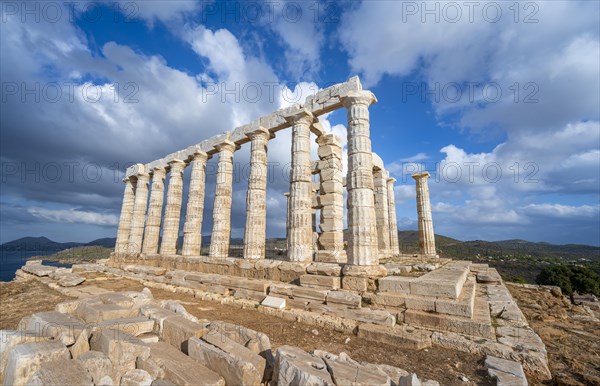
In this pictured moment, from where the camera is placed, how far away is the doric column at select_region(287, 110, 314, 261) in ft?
38.3

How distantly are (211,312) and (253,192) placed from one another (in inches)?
256

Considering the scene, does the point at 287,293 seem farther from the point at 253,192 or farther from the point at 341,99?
the point at 341,99

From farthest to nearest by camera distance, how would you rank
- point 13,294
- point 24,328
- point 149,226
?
point 149,226 → point 13,294 → point 24,328

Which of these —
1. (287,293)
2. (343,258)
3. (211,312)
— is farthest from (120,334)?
(343,258)

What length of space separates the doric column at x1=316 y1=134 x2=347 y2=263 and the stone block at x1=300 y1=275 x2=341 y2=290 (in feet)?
20.1

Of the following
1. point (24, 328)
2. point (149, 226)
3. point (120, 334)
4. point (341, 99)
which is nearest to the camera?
point (120, 334)

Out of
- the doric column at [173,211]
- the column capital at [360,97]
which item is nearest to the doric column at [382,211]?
the column capital at [360,97]

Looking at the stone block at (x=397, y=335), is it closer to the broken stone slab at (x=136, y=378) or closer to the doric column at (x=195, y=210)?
the broken stone slab at (x=136, y=378)

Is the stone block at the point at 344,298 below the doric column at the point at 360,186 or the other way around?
below

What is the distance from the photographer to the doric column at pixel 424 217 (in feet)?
68.6

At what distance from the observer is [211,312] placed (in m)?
8.82

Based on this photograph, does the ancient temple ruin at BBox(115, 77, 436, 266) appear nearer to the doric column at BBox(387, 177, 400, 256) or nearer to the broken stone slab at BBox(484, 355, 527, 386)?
the doric column at BBox(387, 177, 400, 256)

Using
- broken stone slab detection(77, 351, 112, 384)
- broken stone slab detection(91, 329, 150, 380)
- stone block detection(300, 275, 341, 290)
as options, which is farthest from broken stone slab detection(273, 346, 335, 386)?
stone block detection(300, 275, 341, 290)

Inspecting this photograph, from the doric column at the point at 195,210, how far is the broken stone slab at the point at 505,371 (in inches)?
617
